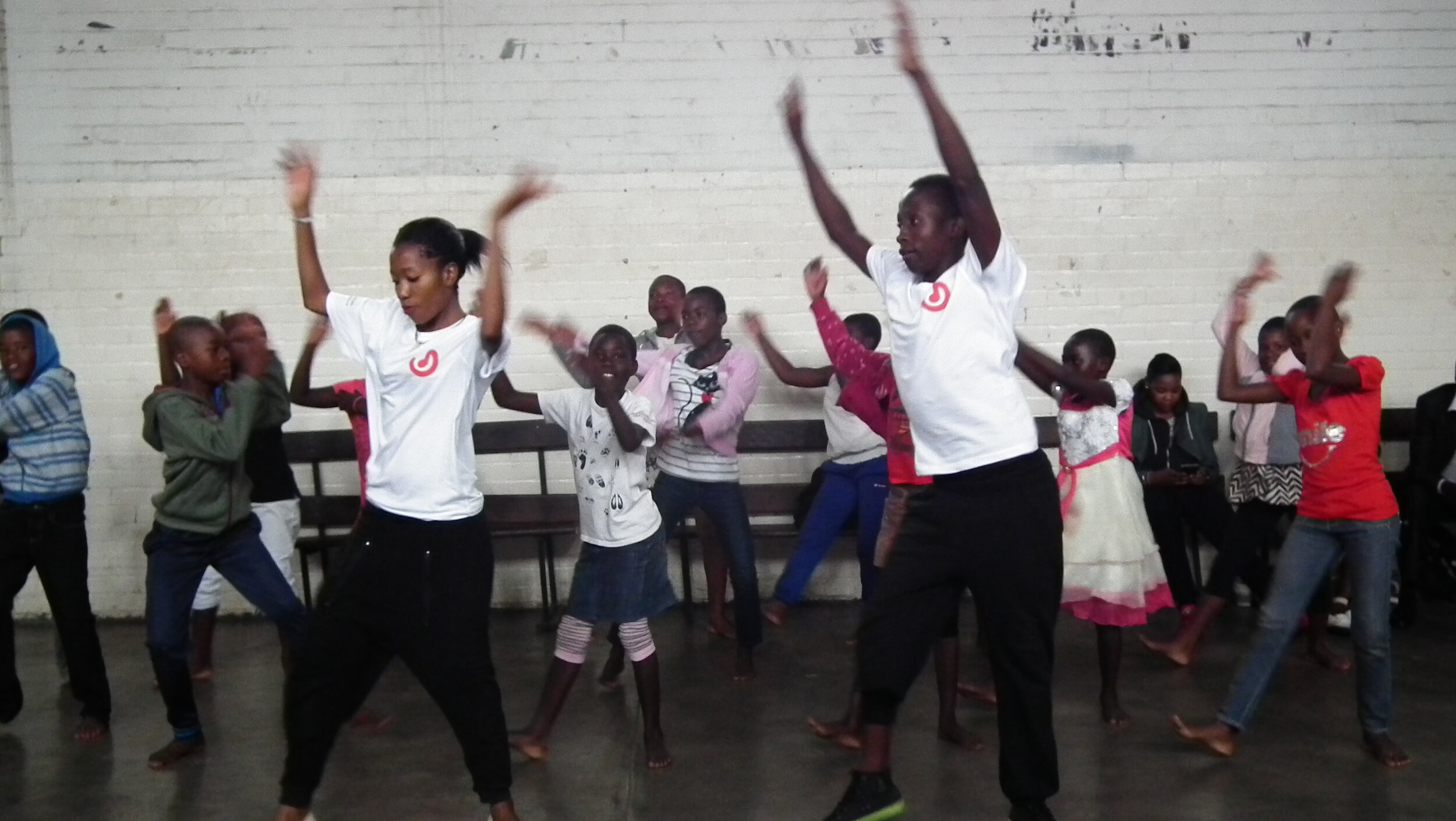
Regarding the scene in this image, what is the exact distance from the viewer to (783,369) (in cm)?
634

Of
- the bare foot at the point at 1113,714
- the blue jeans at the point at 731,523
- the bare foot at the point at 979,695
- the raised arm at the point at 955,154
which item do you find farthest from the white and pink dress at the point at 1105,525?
the raised arm at the point at 955,154

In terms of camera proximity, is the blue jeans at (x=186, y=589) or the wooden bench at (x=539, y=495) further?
the wooden bench at (x=539, y=495)

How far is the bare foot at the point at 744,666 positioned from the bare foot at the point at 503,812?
8.40 feet

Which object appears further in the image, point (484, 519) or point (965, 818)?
point (965, 818)

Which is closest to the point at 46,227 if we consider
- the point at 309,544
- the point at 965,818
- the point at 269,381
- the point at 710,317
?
the point at 309,544

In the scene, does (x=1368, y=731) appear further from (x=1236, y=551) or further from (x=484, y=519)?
(x=484, y=519)

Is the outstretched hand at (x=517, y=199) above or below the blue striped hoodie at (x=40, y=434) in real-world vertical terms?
above

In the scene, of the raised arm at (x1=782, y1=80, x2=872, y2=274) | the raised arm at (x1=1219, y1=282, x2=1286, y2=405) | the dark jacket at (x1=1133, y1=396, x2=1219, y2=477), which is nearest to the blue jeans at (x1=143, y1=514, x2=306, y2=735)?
the raised arm at (x1=782, y1=80, x2=872, y2=274)

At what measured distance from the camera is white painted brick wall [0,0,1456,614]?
7805 millimetres

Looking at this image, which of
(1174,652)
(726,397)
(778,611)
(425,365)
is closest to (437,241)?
(425,365)

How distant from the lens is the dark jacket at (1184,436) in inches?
286

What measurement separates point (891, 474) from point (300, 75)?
15.8ft

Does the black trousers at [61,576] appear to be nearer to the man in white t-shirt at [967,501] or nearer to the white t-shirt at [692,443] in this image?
the white t-shirt at [692,443]

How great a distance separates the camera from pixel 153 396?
509 cm
